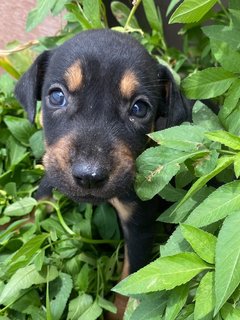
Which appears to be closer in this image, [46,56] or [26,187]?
[46,56]

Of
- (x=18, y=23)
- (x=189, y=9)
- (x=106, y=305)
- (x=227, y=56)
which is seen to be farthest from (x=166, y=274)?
(x=18, y=23)

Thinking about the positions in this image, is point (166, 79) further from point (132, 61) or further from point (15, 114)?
point (15, 114)

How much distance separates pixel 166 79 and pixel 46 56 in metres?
0.61

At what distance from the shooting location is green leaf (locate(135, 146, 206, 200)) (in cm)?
168

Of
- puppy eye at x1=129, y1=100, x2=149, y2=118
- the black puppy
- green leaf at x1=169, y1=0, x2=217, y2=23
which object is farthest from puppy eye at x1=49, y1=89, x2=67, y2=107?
green leaf at x1=169, y1=0, x2=217, y2=23

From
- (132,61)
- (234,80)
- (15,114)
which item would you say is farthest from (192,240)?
(15,114)

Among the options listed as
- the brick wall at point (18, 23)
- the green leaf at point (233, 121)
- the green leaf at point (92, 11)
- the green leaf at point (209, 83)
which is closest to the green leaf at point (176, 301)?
the green leaf at point (233, 121)

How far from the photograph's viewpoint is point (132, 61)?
7.47ft

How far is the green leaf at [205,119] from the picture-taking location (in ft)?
6.44

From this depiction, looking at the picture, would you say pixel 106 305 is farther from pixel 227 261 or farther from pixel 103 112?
pixel 227 261

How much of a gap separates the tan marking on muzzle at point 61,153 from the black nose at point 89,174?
0.11 metres

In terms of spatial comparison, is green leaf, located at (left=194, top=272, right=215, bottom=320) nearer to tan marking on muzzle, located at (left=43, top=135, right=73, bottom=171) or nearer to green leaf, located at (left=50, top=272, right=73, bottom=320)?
tan marking on muzzle, located at (left=43, top=135, right=73, bottom=171)

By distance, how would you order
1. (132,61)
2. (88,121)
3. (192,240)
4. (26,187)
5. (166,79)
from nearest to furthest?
(192,240) → (88,121) → (132,61) → (166,79) → (26,187)

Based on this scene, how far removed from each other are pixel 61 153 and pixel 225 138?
2.38 feet
